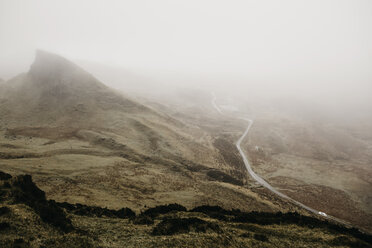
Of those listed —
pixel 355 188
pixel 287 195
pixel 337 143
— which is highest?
pixel 337 143

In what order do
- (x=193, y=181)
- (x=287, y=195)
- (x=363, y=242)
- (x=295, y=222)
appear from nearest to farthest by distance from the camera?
(x=363, y=242), (x=295, y=222), (x=193, y=181), (x=287, y=195)

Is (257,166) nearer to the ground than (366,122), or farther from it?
nearer to the ground

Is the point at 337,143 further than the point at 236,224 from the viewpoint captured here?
Yes

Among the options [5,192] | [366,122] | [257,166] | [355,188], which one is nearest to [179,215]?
[5,192]

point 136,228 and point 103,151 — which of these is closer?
point 136,228

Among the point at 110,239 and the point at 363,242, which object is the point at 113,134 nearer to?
the point at 110,239

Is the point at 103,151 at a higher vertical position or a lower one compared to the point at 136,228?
lower

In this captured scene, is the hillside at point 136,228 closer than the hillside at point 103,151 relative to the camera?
Yes

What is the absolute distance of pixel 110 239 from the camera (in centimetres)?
1939

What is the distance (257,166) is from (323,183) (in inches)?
740

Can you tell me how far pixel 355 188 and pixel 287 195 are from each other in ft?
74.3

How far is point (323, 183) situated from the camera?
58969 mm

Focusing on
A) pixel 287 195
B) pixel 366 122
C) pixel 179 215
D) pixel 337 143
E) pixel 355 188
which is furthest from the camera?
pixel 366 122

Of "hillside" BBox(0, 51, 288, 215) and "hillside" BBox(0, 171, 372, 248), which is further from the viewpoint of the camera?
"hillside" BBox(0, 51, 288, 215)
